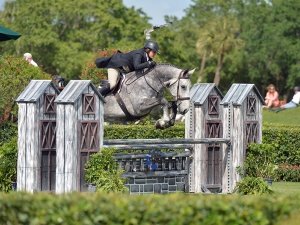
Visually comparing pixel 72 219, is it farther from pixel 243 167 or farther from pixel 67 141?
pixel 243 167

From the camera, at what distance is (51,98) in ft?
37.4

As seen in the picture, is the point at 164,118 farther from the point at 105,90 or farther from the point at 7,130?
the point at 7,130

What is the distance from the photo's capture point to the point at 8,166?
11617mm

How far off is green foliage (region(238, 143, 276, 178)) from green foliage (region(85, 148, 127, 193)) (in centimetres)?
260

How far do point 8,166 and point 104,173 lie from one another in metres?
1.55

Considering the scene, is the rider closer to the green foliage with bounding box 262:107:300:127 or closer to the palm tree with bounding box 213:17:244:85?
the green foliage with bounding box 262:107:300:127

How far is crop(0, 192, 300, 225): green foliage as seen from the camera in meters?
7.16

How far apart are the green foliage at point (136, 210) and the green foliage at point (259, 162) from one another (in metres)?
5.27

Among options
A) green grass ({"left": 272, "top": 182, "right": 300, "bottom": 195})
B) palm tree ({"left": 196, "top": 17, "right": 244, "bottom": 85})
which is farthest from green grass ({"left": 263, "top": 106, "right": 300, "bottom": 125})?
palm tree ({"left": 196, "top": 17, "right": 244, "bottom": 85})

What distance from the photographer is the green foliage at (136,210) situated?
7156mm

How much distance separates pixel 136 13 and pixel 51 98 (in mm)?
40798

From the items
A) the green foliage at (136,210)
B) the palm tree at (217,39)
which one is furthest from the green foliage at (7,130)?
the palm tree at (217,39)

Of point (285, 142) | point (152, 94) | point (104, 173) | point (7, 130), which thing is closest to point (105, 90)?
point (152, 94)

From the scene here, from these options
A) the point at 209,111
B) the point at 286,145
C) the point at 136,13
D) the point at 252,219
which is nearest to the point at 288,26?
the point at 136,13
